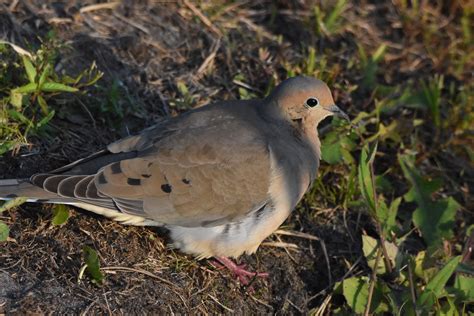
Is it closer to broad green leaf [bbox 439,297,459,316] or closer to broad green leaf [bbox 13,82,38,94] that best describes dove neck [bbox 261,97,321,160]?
broad green leaf [bbox 439,297,459,316]

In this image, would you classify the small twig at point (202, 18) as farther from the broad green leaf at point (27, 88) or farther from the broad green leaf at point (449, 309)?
the broad green leaf at point (449, 309)

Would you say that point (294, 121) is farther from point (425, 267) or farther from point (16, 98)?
point (16, 98)

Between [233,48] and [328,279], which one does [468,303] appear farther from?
[233,48]

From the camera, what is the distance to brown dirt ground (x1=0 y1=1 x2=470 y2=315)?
3773 mm

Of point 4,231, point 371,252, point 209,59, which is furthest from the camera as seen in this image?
point 209,59

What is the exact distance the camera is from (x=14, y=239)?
386 centimetres

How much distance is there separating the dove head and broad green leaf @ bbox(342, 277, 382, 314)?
1003 mm

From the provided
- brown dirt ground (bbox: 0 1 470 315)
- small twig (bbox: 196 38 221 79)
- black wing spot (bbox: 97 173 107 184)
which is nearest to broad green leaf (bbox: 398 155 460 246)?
brown dirt ground (bbox: 0 1 470 315)

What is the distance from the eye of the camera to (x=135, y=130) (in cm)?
486

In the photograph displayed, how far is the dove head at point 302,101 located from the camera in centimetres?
447

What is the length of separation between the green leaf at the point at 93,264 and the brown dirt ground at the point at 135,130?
0.05 metres

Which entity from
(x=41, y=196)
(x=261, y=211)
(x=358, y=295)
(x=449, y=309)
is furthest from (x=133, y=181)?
(x=449, y=309)

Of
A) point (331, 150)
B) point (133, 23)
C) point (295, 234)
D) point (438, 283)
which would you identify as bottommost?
point (295, 234)

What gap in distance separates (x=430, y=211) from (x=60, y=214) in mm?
2365
